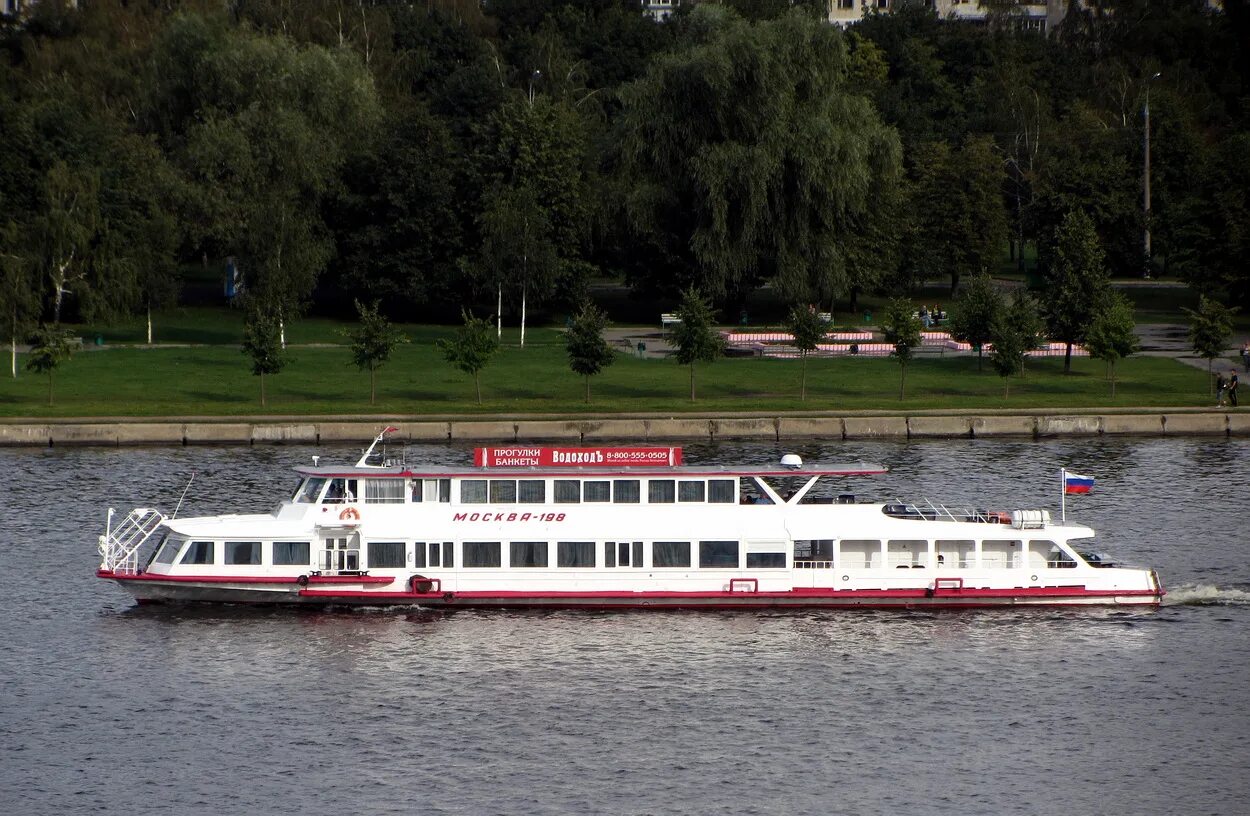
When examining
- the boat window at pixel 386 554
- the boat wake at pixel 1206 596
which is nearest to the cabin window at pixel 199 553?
the boat window at pixel 386 554

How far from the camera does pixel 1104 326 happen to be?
95625 mm

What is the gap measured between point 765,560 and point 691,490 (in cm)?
333

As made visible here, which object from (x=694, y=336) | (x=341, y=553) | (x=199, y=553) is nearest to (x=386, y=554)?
(x=341, y=553)

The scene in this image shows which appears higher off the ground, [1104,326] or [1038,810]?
[1104,326]

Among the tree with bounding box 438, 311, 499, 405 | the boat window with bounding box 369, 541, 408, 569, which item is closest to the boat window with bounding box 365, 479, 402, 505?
the boat window with bounding box 369, 541, 408, 569

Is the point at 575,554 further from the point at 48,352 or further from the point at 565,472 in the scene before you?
the point at 48,352

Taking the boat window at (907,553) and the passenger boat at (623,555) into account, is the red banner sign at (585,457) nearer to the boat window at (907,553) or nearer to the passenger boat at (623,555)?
the passenger boat at (623,555)

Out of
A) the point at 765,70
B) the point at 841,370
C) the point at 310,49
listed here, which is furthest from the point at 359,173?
the point at 841,370

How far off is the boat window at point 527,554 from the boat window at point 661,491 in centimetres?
383

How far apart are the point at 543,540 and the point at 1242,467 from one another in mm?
37651

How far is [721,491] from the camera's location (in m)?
→ 56.6

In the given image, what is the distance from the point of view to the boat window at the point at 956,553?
185 ft

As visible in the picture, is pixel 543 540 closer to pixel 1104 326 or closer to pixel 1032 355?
pixel 1104 326

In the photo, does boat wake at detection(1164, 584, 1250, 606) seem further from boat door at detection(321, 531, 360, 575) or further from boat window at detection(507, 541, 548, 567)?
boat door at detection(321, 531, 360, 575)
